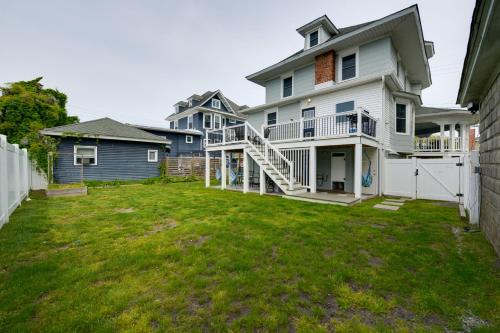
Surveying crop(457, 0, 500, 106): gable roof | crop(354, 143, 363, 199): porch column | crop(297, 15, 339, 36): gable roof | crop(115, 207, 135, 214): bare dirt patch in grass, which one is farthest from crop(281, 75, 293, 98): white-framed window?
crop(115, 207, 135, 214): bare dirt patch in grass

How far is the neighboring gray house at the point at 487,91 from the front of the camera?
8.64 ft

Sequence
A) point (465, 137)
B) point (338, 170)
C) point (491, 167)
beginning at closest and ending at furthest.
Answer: point (491, 167)
point (338, 170)
point (465, 137)

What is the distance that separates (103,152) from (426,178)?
1829 cm

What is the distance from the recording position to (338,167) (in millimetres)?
11078

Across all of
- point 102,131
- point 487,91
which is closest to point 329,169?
point 487,91

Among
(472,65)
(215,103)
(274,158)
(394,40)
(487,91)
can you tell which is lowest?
(274,158)

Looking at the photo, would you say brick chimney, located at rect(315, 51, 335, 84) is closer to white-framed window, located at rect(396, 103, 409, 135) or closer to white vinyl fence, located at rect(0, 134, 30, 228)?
white-framed window, located at rect(396, 103, 409, 135)

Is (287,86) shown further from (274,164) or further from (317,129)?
(274,164)

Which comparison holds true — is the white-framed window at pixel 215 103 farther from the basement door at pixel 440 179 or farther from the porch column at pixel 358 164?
the basement door at pixel 440 179

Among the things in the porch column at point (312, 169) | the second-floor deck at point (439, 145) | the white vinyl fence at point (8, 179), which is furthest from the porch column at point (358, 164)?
the white vinyl fence at point (8, 179)

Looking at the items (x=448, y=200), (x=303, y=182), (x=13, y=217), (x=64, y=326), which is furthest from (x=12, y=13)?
(x=448, y=200)

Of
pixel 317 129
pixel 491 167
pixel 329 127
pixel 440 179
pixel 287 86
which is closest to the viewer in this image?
pixel 491 167

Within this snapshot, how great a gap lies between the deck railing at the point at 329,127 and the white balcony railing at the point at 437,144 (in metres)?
6.24

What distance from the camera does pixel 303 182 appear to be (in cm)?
1061
